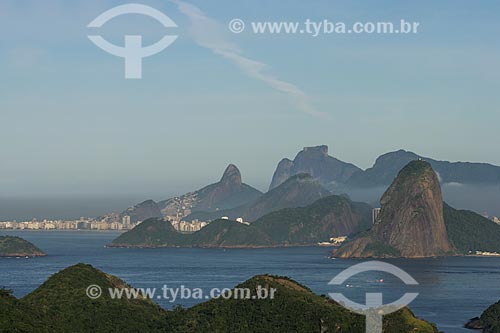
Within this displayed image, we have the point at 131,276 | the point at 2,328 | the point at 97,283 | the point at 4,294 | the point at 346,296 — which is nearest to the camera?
the point at 2,328

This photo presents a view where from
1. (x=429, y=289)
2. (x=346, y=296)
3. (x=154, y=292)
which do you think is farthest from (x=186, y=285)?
(x=429, y=289)

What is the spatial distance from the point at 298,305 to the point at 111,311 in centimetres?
2028

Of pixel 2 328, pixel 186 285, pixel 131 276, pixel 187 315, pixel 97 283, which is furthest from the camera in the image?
pixel 131 276

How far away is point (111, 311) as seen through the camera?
Result: 336ft

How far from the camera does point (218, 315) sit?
100 metres

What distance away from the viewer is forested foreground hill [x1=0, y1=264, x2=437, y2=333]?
9794 centimetres

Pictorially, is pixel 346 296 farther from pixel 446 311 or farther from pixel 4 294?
pixel 4 294

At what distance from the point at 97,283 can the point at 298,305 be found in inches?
1071

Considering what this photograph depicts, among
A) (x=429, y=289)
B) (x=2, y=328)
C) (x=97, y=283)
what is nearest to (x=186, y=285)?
(x=429, y=289)

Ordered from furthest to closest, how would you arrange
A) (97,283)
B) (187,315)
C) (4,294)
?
(97,283), (187,315), (4,294)

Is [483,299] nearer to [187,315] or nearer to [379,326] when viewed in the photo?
[379,326]

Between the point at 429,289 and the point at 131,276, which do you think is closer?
the point at 429,289

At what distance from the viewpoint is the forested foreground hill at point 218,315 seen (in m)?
97.9

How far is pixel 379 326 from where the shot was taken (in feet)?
331
